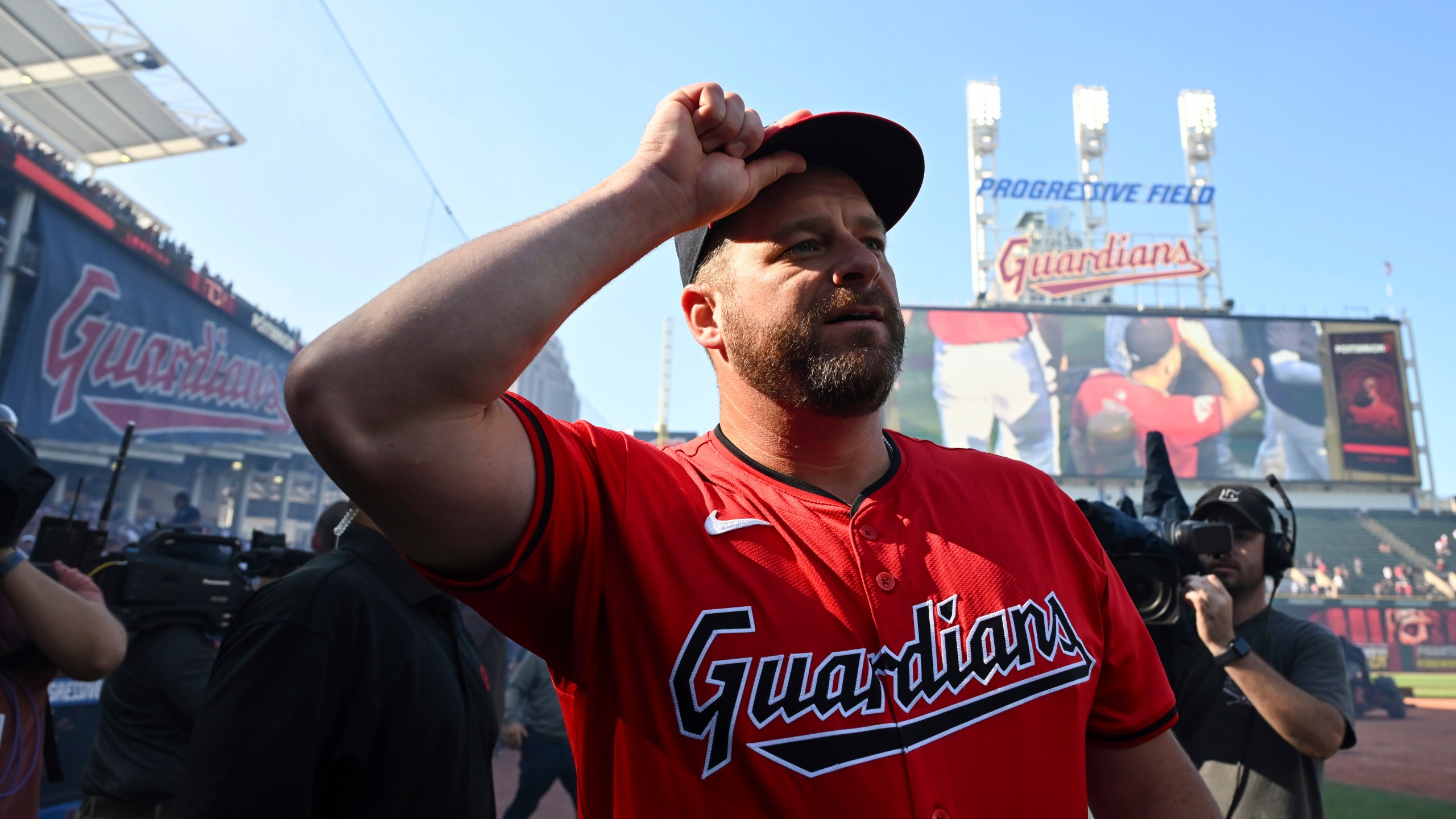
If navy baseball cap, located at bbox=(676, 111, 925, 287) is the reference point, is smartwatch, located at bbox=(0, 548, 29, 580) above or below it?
below

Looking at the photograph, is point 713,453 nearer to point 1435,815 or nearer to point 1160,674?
point 1160,674

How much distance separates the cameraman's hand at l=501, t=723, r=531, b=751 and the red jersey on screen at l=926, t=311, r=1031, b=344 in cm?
3364

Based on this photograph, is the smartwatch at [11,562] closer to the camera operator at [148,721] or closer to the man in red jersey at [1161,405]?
Result: the camera operator at [148,721]

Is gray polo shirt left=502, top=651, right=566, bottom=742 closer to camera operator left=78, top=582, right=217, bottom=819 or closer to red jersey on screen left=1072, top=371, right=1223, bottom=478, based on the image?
camera operator left=78, top=582, right=217, bottom=819

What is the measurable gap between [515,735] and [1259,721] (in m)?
4.88

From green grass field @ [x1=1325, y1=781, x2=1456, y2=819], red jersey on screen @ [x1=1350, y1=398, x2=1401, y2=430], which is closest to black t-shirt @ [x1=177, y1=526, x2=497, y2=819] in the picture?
green grass field @ [x1=1325, y1=781, x2=1456, y2=819]

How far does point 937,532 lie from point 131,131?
63.3ft

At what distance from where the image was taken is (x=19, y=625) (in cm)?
285

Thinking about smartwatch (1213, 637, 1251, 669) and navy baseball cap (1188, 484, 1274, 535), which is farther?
navy baseball cap (1188, 484, 1274, 535)

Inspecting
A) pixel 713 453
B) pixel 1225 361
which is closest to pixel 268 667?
pixel 713 453

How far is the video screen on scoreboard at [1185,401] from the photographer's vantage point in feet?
120

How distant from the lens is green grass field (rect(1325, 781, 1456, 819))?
9695mm

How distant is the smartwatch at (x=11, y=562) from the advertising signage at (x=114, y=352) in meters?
8.52

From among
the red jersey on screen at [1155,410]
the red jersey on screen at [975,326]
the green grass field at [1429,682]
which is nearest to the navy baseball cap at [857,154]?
the green grass field at [1429,682]
